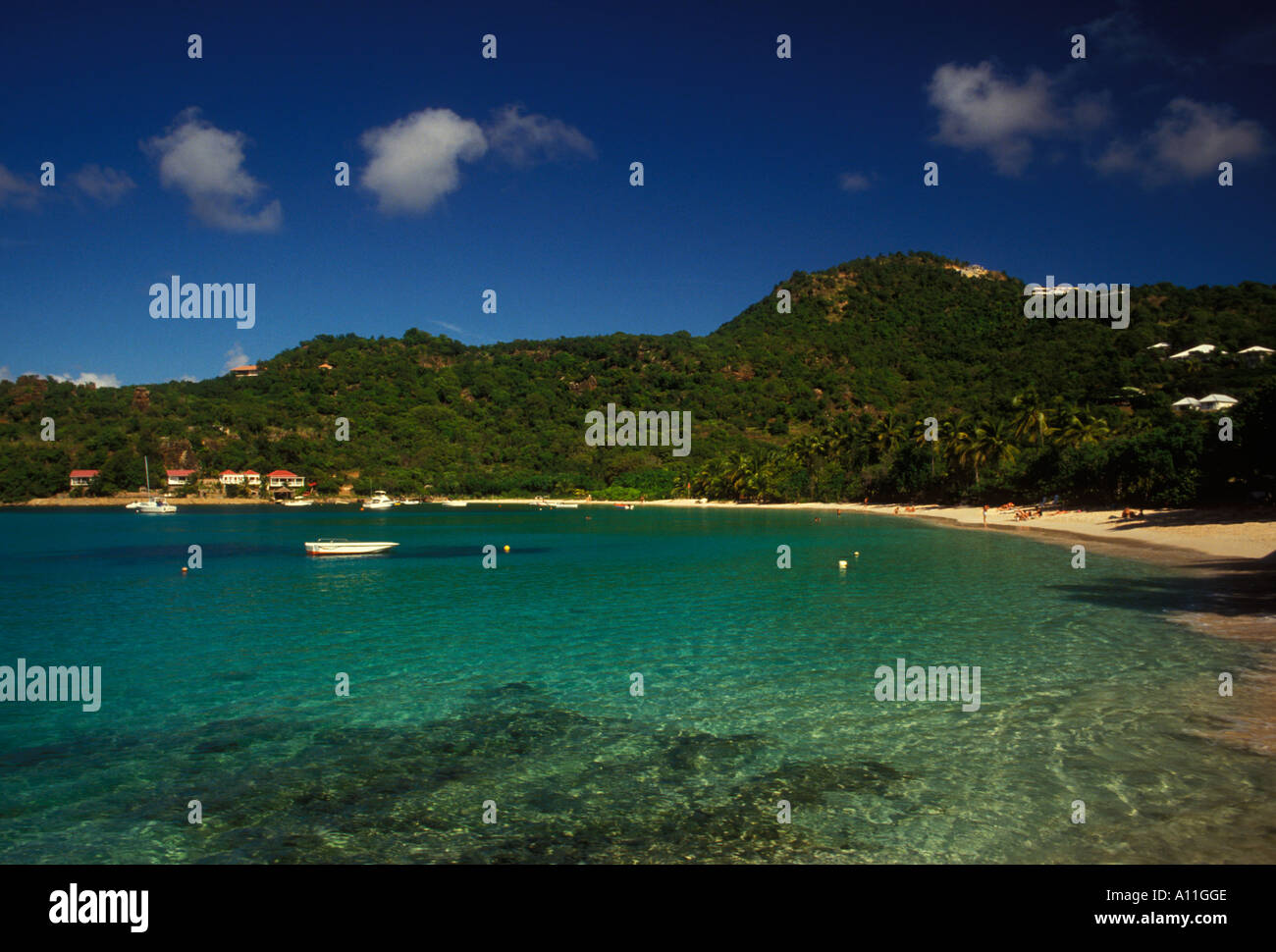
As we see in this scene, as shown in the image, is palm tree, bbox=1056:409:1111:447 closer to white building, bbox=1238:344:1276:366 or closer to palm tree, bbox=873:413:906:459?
palm tree, bbox=873:413:906:459

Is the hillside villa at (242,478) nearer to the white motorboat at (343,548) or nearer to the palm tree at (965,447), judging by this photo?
the white motorboat at (343,548)

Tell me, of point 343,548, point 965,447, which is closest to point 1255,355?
point 965,447

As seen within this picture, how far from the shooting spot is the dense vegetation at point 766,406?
92.9 m

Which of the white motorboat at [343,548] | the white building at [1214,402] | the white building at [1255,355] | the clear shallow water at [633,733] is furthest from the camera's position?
the white building at [1255,355]

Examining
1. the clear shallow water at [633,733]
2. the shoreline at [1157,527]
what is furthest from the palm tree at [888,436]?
the clear shallow water at [633,733]

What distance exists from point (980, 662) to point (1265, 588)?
52.7ft

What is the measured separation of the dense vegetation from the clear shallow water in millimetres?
55139

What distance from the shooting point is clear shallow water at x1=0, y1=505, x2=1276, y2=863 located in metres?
8.36

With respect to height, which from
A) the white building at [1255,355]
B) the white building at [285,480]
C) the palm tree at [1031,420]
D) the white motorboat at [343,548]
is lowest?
the white motorboat at [343,548]

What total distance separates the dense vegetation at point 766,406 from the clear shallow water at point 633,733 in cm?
5514

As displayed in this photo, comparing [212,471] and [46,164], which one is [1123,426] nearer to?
[46,164]

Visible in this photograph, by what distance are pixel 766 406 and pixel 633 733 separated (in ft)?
508

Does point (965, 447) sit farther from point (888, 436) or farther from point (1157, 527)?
point (1157, 527)
